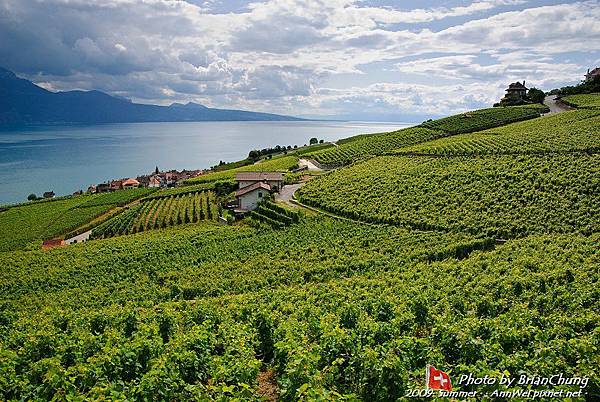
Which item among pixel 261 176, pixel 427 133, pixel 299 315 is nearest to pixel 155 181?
→ pixel 261 176

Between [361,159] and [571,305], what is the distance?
168 ft

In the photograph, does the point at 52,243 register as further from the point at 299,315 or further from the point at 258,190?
the point at 299,315

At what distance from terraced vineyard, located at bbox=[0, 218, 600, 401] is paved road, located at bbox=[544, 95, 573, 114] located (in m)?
58.8

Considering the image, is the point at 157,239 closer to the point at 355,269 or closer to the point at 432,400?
the point at 355,269

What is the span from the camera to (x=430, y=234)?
32.0 meters

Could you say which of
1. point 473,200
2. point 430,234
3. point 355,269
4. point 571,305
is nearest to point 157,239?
point 355,269

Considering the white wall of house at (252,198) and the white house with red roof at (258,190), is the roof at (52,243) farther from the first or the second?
the white wall of house at (252,198)

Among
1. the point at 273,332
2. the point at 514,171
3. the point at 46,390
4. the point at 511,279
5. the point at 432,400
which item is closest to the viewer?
the point at 432,400

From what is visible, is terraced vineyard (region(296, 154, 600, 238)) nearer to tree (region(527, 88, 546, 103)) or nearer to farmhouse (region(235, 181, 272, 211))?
farmhouse (region(235, 181, 272, 211))

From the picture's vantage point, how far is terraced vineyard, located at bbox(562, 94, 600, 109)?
6819 centimetres

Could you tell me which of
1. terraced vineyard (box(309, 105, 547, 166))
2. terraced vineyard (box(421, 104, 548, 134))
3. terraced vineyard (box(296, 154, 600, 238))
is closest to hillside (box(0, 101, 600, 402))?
terraced vineyard (box(296, 154, 600, 238))

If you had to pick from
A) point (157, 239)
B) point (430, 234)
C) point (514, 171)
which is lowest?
point (157, 239)

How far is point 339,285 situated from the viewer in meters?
23.2

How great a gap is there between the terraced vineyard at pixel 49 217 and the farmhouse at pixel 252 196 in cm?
2230
